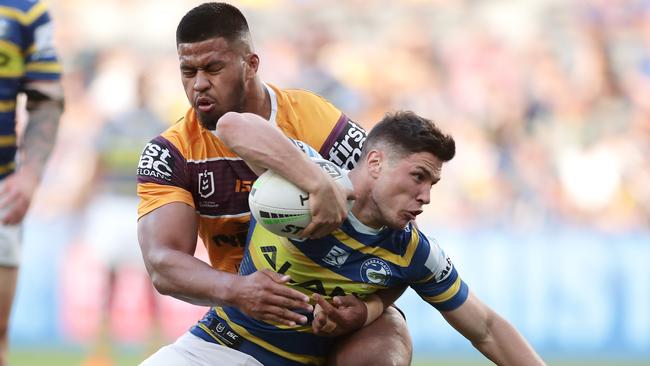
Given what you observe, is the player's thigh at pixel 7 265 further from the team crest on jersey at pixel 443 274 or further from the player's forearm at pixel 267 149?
the team crest on jersey at pixel 443 274

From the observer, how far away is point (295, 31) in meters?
13.4

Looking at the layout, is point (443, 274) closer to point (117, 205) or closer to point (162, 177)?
point (162, 177)

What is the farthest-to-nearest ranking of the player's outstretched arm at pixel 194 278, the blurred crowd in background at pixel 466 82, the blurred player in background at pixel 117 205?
the blurred crowd in background at pixel 466 82, the blurred player in background at pixel 117 205, the player's outstretched arm at pixel 194 278

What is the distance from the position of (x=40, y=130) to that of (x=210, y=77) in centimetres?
149

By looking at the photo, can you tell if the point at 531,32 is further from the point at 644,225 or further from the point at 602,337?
the point at 602,337

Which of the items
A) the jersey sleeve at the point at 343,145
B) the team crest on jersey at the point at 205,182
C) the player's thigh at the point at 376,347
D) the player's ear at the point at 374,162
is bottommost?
the player's thigh at the point at 376,347

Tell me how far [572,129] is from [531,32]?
A: 4.49 ft

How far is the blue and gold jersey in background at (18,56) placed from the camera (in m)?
5.82

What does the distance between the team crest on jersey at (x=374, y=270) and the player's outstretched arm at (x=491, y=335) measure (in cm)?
35

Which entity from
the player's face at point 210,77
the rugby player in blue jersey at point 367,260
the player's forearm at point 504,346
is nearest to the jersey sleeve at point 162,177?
the player's face at point 210,77

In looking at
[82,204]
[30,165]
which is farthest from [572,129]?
[30,165]

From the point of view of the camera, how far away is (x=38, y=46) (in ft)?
19.4

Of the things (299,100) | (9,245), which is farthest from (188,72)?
(9,245)

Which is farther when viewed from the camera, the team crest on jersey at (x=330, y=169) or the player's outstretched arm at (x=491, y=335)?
the player's outstretched arm at (x=491, y=335)
